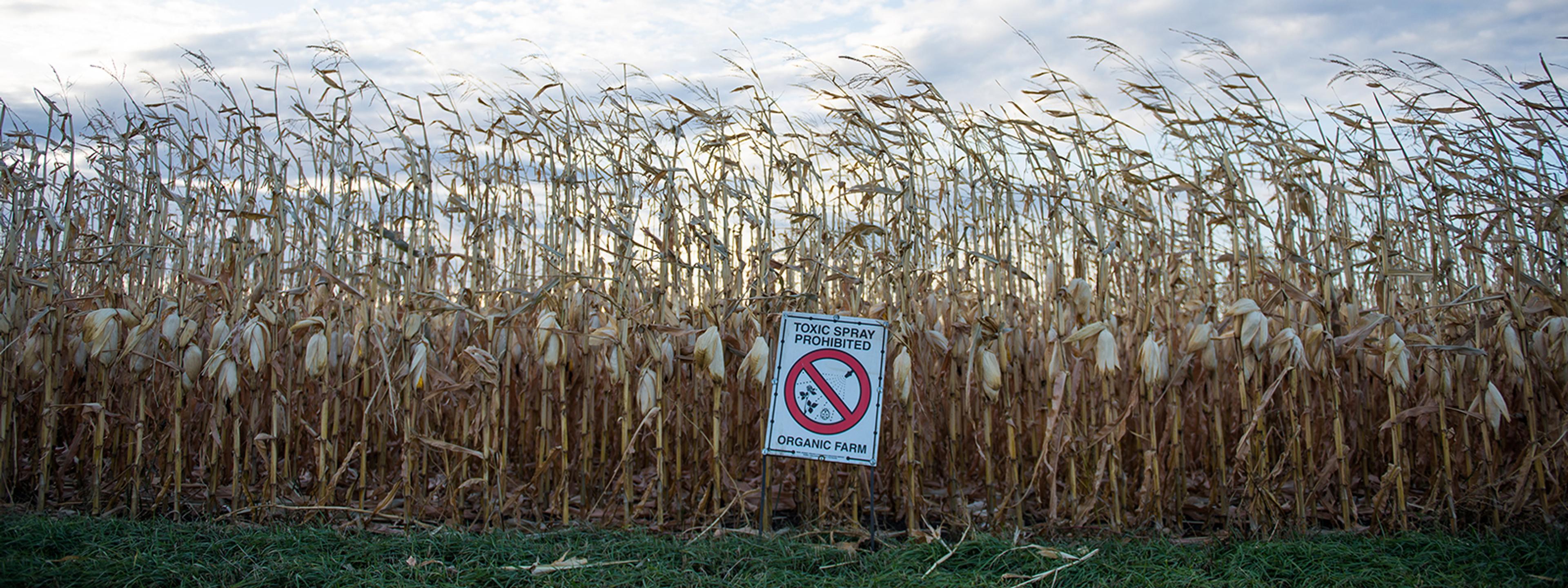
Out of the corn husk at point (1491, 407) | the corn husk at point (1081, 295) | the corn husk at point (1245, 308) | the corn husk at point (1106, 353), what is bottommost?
the corn husk at point (1491, 407)

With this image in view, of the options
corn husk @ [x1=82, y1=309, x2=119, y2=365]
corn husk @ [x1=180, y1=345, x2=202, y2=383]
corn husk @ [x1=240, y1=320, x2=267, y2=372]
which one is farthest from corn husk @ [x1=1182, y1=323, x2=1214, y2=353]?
corn husk @ [x1=82, y1=309, x2=119, y2=365]

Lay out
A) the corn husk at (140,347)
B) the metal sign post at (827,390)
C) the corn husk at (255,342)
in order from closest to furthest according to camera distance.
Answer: the metal sign post at (827,390)
the corn husk at (255,342)
the corn husk at (140,347)

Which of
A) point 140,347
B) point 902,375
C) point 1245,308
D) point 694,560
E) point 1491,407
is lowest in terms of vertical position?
point 694,560

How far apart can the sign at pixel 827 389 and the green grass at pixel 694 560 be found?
1.02ft

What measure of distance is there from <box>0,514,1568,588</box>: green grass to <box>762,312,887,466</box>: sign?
1.02ft

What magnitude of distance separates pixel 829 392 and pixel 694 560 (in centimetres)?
66

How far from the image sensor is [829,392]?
2766mm

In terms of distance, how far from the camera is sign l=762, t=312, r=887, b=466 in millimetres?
2717

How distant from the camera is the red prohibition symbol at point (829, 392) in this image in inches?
108

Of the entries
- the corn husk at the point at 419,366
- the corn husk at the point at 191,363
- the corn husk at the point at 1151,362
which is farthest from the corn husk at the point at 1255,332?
the corn husk at the point at 191,363

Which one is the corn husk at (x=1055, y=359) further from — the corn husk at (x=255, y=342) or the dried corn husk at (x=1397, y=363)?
the corn husk at (x=255, y=342)

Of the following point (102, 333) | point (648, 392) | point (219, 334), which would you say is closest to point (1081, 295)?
point (648, 392)

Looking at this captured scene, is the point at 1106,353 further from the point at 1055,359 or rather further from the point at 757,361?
the point at 757,361

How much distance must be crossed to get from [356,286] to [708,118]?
5.09 feet
